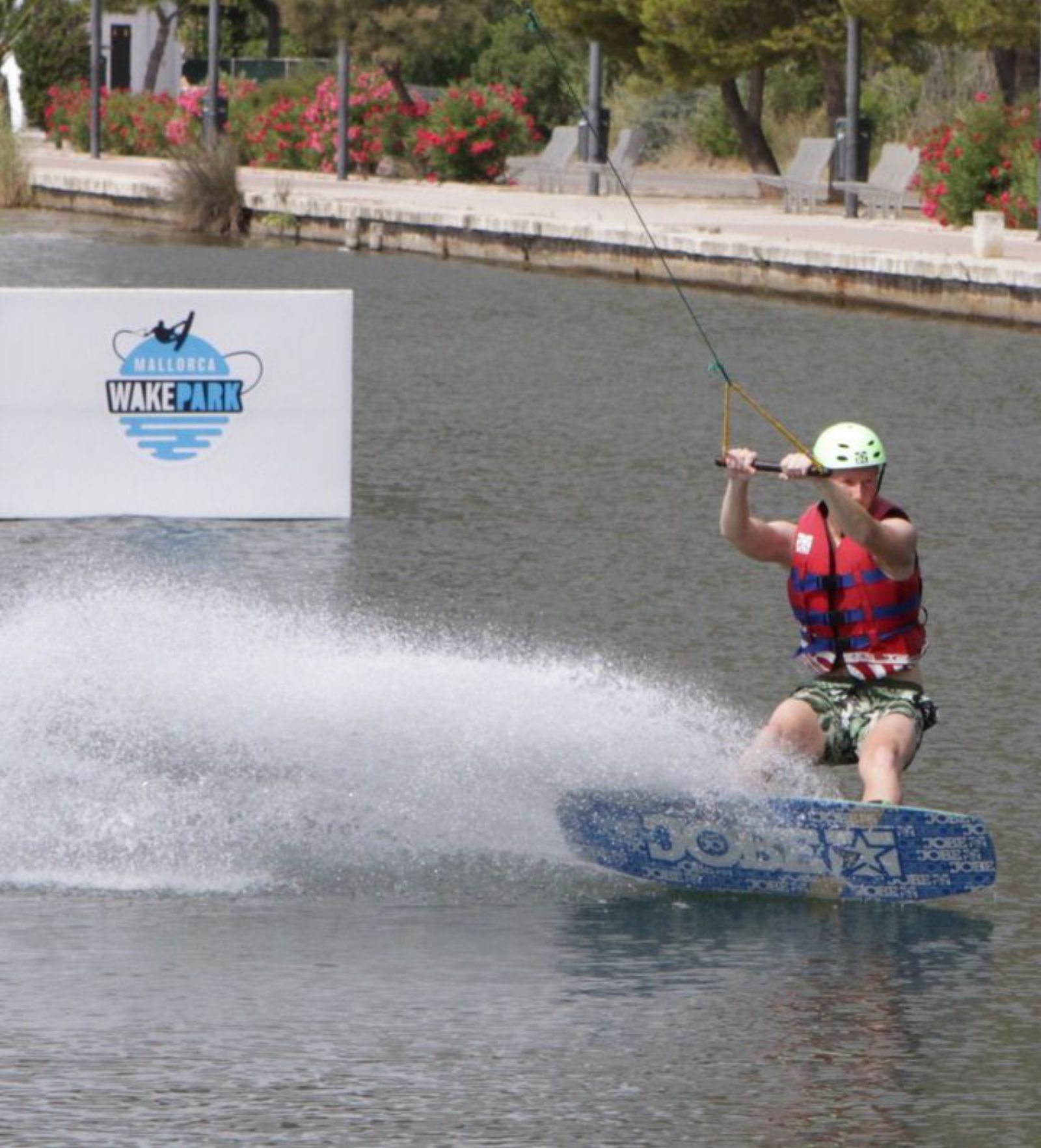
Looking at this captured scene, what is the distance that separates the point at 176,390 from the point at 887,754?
25.5ft

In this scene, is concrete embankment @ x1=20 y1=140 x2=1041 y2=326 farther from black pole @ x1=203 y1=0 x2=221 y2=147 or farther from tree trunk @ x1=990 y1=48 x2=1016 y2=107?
tree trunk @ x1=990 y1=48 x2=1016 y2=107

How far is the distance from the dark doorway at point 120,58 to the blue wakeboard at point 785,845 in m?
77.1

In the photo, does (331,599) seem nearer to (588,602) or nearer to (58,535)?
(588,602)

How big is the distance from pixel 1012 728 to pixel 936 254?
19.7 metres

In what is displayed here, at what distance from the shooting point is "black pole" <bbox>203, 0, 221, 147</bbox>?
50.2m

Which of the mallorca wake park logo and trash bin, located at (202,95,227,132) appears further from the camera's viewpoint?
trash bin, located at (202,95,227,132)

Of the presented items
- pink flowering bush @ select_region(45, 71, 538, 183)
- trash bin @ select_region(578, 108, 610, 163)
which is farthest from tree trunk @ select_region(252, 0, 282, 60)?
trash bin @ select_region(578, 108, 610, 163)

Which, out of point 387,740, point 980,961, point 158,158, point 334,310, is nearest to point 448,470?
point 334,310

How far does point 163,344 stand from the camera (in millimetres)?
15391

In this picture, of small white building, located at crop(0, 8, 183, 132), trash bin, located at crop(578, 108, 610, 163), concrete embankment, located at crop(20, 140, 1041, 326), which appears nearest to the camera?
concrete embankment, located at crop(20, 140, 1041, 326)

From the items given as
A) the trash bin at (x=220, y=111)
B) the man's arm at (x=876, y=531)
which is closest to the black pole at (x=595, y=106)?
the trash bin at (x=220, y=111)

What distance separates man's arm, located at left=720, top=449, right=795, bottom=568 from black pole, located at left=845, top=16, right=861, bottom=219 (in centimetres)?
2884

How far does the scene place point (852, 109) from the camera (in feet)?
124

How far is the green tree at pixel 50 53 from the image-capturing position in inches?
2997
